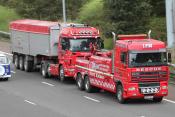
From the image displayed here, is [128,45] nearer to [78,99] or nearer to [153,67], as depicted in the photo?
[153,67]

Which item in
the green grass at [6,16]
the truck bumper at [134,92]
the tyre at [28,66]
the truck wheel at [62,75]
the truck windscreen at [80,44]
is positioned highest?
the green grass at [6,16]

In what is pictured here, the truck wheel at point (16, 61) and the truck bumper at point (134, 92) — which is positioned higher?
the truck wheel at point (16, 61)

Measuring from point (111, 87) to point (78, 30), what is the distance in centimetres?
720

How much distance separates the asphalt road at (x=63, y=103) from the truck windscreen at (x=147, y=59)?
5.94ft

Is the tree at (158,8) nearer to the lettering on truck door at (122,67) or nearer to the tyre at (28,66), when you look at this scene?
the tyre at (28,66)

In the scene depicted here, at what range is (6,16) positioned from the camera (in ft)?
229

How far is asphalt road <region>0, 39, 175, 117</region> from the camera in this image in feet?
83.1

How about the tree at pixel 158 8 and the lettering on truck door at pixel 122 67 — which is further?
the tree at pixel 158 8

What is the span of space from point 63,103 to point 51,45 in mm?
9080

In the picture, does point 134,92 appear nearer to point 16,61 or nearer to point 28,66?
point 28,66

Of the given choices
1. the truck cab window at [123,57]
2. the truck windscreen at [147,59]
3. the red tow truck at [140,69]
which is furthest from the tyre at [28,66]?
the truck windscreen at [147,59]

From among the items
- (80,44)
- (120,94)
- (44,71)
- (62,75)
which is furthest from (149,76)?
(44,71)

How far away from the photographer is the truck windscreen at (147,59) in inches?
1069

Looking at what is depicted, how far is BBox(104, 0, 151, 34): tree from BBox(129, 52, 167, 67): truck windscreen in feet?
51.2
